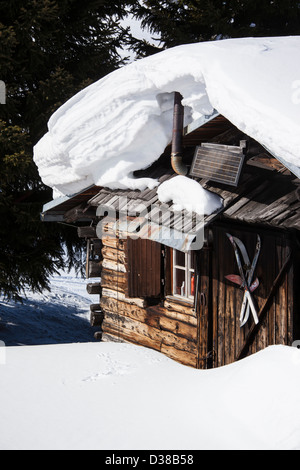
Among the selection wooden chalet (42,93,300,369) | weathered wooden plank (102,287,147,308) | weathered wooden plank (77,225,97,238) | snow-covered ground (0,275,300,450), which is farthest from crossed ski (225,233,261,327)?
weathered wooden plank (77,225,97,238)

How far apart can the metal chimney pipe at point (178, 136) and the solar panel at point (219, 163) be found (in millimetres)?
358

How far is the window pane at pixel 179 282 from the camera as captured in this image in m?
9.10

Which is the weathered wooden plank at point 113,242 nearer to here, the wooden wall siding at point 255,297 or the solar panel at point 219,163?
the wooden wall siding at point 255,297

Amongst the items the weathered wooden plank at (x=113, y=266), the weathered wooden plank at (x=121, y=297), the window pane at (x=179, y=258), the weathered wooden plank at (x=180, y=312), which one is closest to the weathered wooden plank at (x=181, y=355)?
the weathered wooden plank at (x=180, y=312)

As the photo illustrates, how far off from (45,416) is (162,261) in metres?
4.01

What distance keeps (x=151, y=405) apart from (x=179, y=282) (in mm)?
3464

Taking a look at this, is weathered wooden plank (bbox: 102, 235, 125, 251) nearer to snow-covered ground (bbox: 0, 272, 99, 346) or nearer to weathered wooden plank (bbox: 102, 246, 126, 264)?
weathered wooden plank (bbox: 102, 246, 126, 264)

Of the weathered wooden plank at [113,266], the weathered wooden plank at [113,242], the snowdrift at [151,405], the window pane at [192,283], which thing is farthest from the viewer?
the weathered wooden plank at [113,266]

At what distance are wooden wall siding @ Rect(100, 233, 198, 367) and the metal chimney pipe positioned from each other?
1.76m

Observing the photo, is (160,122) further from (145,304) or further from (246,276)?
(145,304)

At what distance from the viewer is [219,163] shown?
7.06 m

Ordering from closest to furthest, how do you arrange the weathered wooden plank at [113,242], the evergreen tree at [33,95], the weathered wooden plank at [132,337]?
the weathered wooden plank at [132,337] < the weathered wooden plank at [113,242] < the evergreen tree at [33,95]

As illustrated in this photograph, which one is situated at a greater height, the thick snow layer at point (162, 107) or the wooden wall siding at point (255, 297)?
the thick snow layer at point (162, 107)
